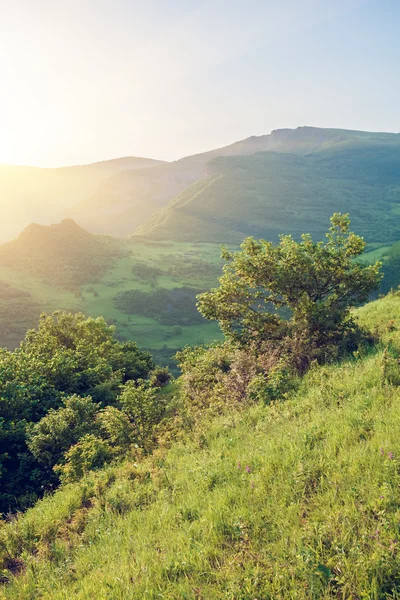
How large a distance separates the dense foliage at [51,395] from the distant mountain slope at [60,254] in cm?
12638

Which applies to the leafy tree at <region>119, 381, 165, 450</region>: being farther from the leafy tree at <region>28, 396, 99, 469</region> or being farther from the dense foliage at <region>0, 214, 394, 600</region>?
the leafy tree at <region>28, 396, 99, 469</region>

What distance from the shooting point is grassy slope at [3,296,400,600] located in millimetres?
3584

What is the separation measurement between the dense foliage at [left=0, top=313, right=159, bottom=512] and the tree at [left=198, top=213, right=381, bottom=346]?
6.84 m

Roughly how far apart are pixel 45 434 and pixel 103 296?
132 m

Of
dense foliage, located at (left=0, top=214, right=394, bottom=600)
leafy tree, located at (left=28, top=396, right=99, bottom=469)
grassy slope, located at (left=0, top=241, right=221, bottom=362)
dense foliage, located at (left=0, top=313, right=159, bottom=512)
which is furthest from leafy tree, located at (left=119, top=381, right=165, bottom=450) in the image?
grassy slope, located at (left=0, top=241, right=221, bottom=362)

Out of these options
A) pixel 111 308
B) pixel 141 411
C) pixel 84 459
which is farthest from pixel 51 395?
pixel 111 308

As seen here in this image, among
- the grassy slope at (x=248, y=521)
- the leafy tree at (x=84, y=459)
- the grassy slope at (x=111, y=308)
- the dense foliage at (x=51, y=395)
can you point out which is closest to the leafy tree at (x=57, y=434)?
the dense foliage at (x=51, y=395)

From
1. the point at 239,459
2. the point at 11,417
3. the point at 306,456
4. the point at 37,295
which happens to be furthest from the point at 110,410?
the point at 37,295

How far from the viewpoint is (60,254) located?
166250 mm

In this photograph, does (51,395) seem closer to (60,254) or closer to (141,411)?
(141,411)

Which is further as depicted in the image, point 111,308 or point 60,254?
point 60,254

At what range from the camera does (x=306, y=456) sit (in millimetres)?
5406

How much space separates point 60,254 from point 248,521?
177 m

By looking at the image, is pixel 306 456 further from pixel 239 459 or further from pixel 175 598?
pixel 175 598
